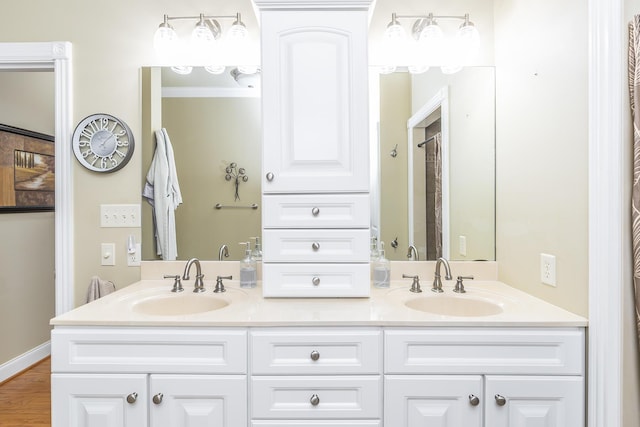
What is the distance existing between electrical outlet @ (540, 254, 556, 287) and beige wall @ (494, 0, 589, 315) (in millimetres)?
24

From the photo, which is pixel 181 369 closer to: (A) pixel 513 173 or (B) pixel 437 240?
(B) pixel 437 240

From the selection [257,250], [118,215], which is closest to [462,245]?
[257,250]

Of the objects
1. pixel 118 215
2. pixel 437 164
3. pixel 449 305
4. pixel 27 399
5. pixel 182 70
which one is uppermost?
pixel 182 70

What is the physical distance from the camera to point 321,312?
4.45 ft

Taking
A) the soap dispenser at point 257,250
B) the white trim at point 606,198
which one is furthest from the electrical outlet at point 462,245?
the soap dispenser at point 257,250

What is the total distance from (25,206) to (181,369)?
93.4 inches

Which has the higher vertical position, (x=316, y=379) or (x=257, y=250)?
(x=257, y=250)

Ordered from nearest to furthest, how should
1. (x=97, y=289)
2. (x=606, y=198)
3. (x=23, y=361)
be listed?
(x=606, y=198) < (x=97, y=289) < (x=23, y=361)

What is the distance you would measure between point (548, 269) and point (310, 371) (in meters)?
0.98

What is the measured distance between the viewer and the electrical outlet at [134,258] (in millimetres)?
1850

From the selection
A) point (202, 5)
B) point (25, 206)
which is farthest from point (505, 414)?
point (25, 206)

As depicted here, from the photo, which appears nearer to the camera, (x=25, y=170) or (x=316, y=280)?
(x=316, y=280)

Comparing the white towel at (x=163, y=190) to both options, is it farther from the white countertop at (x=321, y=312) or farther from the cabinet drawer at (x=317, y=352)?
the cabinet drawer at (x=317, y=352)

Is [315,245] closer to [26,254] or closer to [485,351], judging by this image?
[485,351]
